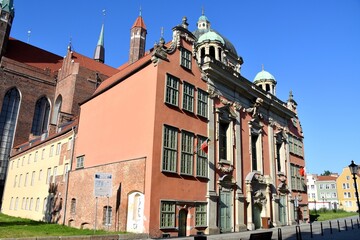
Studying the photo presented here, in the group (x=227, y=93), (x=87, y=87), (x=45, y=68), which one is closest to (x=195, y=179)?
(x=227, y=93)

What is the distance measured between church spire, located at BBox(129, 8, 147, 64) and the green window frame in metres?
42.9

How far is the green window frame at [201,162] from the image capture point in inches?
827

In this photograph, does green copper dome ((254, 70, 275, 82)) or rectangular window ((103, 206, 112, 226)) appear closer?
rectangular window ((103, 206, 112, 226))

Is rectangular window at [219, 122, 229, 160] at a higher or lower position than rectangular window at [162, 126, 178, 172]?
higher

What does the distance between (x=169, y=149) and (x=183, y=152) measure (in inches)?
52.0

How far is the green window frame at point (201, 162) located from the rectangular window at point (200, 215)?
81.0 inches

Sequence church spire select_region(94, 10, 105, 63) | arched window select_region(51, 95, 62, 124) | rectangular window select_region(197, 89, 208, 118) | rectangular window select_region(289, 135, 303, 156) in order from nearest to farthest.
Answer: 1. rectangular window select_region(197, 89, 208, 118)
2. rectangular window select_region(289, 135, 303, 156)
3. arched window select_region(51, 95, 62, 124)
4. church spire select_region(94, 10, 105, 63)

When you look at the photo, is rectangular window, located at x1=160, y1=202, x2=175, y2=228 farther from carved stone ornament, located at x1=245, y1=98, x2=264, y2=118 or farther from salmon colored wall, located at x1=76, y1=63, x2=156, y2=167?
carved stone ornament, located at x1=245, y1=98, x2=264, y2=118

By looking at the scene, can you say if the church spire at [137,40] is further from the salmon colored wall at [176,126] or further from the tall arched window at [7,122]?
the salmon colored wall at [176,126]

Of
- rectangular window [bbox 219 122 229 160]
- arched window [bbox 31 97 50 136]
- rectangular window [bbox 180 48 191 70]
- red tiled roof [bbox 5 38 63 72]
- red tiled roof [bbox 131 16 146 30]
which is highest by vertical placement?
red tiled roof [bbox 131 16 146 30]

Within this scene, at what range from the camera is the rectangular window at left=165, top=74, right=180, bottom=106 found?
20297 mm

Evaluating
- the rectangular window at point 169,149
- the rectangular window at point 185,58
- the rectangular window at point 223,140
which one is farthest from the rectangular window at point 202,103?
the rectangular window at point 169,149

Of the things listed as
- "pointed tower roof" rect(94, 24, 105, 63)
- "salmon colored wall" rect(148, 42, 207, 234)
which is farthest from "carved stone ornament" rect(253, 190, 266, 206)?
"pointed tower roof" rect(94, 24, 105, 63)

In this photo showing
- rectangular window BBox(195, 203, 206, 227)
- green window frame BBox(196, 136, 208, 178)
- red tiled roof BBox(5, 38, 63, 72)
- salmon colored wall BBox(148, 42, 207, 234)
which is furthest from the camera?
red tiled roof BBox(5, 38, 63, 72)
